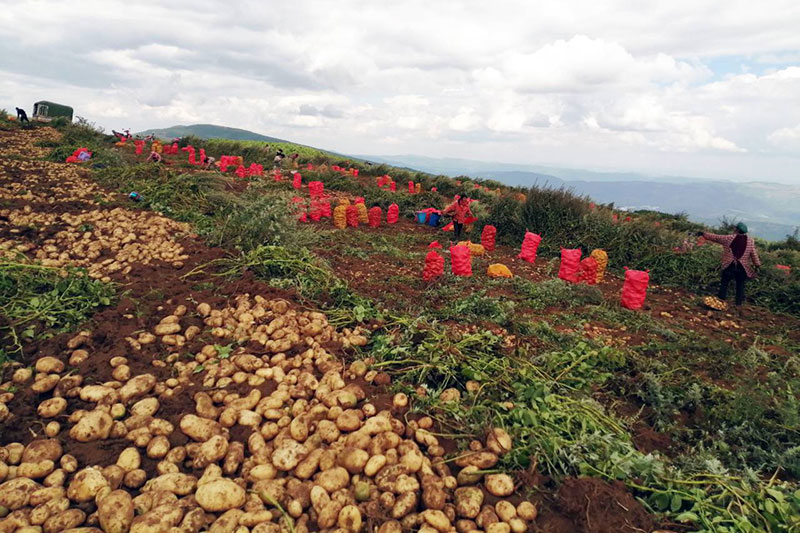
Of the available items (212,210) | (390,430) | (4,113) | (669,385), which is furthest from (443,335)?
(4,113)

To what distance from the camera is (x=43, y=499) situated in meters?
1.88

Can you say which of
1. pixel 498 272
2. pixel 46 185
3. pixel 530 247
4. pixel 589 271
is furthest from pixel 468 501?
pixel 46 185

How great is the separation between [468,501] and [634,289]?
4.88m

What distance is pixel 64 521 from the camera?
180cm

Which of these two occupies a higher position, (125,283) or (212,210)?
(212,210)

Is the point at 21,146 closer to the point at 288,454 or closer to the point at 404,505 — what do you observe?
the point at 288,454

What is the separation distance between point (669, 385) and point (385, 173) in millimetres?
20208

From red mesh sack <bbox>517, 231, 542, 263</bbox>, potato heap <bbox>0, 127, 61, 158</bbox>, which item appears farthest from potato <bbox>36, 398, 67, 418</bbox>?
potato heap <bbox>0, 127, 61, 158</bbox>

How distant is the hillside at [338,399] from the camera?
1980 mm

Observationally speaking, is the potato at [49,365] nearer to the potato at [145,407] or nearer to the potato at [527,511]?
the potato at [145,407]

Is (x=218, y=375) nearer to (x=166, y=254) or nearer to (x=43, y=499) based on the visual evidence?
(x=43, y=499)

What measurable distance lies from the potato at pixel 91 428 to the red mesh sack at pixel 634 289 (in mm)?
5905

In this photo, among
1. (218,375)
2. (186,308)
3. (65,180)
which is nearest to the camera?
(218,375)

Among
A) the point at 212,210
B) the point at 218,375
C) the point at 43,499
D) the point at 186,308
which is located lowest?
the point at 43,499
